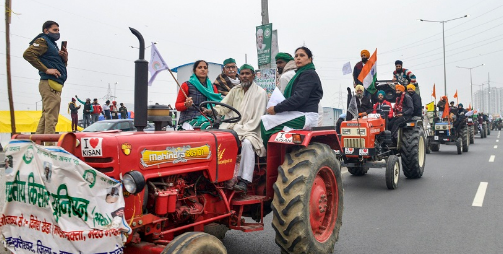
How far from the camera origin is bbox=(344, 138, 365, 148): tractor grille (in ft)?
28.2

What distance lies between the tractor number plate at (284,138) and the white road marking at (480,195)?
4420 millimetres

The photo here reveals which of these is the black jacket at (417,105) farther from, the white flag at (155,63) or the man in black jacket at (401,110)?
the white flag at (155,63)

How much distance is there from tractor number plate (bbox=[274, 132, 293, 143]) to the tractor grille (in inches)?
196

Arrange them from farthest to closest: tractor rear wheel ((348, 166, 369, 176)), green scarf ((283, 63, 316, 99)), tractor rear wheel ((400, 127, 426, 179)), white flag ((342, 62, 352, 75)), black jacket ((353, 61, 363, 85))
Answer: white flag ((342, 62, 352, 75))
black jacket ((353, 61, 363, 85))
tractor rear wheel ((348, 166, 369, 176))
tractor rear wheel ((400, 127, 426, 179))
green scarf ((283, 63, 316, 99))

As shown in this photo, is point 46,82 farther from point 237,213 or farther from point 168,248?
point 168,248

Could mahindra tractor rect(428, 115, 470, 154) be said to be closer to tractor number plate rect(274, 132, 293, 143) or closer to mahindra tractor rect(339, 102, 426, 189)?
mahindra tractor rect(339, 102, 426, 189)

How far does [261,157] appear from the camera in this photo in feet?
14.1

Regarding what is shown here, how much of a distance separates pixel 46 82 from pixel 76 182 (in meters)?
→ 2.93

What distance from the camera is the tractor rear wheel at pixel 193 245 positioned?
2.72 m

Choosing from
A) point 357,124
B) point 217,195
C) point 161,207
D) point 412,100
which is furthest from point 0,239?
point 412,100

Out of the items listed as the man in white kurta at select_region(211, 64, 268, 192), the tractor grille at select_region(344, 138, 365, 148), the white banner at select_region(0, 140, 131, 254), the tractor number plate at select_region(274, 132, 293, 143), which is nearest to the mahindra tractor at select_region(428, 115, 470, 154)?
the tractor grille at select_region(344, 138, 365, 148)

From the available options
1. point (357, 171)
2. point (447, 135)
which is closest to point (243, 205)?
point (357, 171)

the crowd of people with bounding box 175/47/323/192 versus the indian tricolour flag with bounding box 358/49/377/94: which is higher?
the indian tricolour flag with bounding box 358/49/377/94

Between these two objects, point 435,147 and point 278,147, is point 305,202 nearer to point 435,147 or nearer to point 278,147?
point 278,147
